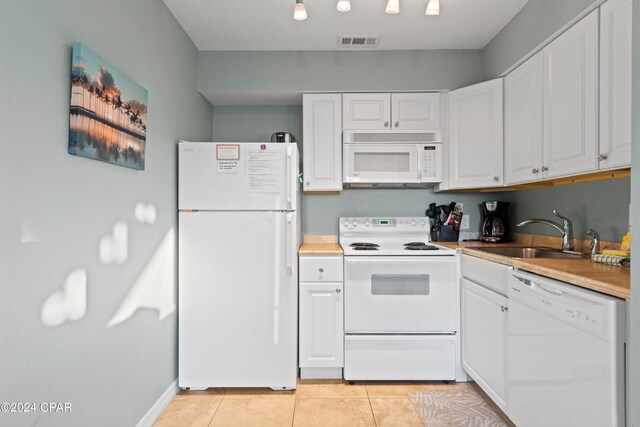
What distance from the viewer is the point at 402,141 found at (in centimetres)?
276

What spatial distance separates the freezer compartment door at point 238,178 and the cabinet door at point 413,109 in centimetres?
102

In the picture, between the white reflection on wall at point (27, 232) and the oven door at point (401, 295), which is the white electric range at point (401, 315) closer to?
the oven door at point (401, 295)

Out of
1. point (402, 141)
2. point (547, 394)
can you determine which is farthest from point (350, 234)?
point (547, 394)

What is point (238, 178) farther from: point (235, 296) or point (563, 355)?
point (563, 355)

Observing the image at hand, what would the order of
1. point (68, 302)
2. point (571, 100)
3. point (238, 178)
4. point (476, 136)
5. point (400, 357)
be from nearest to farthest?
point (68, 302) < point (571, 100) < point (238, 178) < point (400, 357) < point (476, 136)

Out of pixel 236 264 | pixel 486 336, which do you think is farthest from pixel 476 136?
pixel 236 264

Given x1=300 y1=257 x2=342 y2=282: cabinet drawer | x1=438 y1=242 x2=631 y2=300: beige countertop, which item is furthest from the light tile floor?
x1=438 y1=242 x2=631 y2=300: beige countertop

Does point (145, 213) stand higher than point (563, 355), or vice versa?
point (145, 213)

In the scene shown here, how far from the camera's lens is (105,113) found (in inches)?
59.1

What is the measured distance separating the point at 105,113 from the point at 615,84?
2197mm

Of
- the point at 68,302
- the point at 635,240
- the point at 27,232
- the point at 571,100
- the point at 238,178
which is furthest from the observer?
the point at 238,178

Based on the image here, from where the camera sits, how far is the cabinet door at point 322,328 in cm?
241

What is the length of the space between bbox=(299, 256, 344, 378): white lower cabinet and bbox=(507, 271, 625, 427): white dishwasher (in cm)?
105

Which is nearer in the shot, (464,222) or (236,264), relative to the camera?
(236,264)
